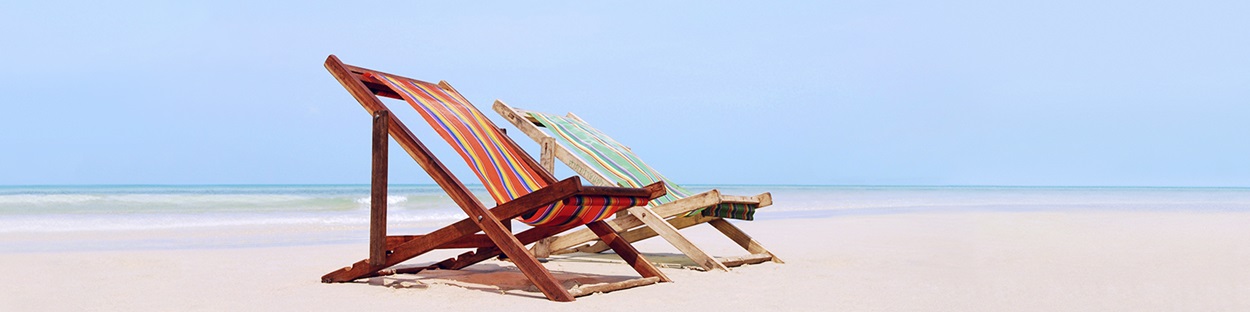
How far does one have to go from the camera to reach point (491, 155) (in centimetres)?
468

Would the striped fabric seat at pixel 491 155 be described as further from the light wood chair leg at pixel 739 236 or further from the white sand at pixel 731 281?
the light wood chair leg at pixel 739 236

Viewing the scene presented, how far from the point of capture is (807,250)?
7637 millimetres

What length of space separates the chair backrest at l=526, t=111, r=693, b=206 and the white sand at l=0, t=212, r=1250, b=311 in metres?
0.47

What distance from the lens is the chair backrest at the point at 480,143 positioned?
4.58 metres

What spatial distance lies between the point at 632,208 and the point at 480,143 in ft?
3.89

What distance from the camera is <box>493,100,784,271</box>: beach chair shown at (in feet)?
18.2

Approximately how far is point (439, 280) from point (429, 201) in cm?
1677

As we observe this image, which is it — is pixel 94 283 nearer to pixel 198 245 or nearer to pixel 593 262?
pixel 593 262

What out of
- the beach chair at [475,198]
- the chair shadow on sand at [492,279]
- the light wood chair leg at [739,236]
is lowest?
the chair shadow on sand at [492,279]

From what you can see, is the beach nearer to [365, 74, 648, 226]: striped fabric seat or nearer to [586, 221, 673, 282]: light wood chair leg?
[586, 221, 673, 282]: light wood chair leg

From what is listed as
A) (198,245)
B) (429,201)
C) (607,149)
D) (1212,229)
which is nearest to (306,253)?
(198,245)

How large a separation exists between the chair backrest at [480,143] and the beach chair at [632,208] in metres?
0.76

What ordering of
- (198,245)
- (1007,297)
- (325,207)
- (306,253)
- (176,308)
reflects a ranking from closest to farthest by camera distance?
(176,308)
(1007,297)
(306,253)
(198,245)
(325,207)

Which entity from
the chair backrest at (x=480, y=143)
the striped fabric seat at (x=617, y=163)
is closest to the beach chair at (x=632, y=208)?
the striped fabric seat at (x=617, y=163)
